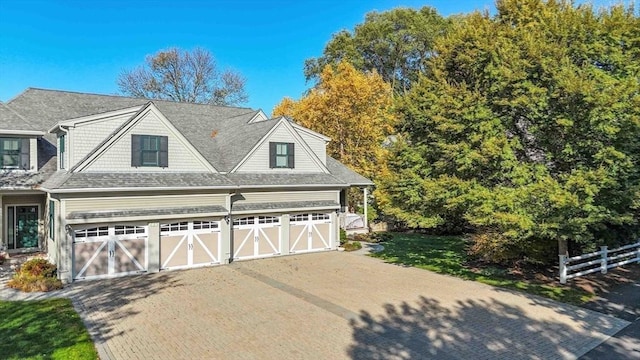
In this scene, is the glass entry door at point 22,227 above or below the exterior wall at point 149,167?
below

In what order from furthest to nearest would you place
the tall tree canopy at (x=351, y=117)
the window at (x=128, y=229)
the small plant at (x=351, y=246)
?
the tall tree canopy at (x=351, y=117)
the small plant at (x=351, y=246)
the window at (x=128, y=229)

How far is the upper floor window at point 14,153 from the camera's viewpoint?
18.0 meters

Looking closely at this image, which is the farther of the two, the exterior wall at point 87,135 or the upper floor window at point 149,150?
the upper floor window at point 149,150

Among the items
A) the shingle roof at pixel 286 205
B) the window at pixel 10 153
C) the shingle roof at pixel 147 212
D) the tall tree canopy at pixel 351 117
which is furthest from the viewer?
the tall tree canopy at pixel 351 117

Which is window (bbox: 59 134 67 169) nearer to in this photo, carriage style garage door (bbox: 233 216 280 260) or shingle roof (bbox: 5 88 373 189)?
shingle roof (bbox: 5 88 373 189)

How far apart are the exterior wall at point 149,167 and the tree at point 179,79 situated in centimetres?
2647

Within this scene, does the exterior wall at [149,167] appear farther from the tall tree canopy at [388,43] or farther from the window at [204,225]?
the tall tree canopy at [388,43]

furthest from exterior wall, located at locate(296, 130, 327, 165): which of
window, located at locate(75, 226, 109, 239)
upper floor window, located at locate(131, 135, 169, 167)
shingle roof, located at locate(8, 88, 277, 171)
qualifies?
window, located at locate(75, 226, 109, 239)

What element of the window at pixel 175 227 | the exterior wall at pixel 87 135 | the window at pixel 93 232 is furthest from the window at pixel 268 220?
the exterior wall at pixel 87 135

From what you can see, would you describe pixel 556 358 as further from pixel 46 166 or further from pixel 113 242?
pixel 46 166

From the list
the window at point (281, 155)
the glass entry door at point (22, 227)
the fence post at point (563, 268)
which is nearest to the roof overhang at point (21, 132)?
the glass entry door at point (22, 227)

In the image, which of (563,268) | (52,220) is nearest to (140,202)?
(52,220)

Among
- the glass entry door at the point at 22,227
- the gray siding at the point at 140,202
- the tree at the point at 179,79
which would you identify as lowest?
the glass entry door at the point at 22,227

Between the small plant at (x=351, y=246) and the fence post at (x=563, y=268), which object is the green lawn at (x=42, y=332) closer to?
the small plant at (x=351, y=246)
